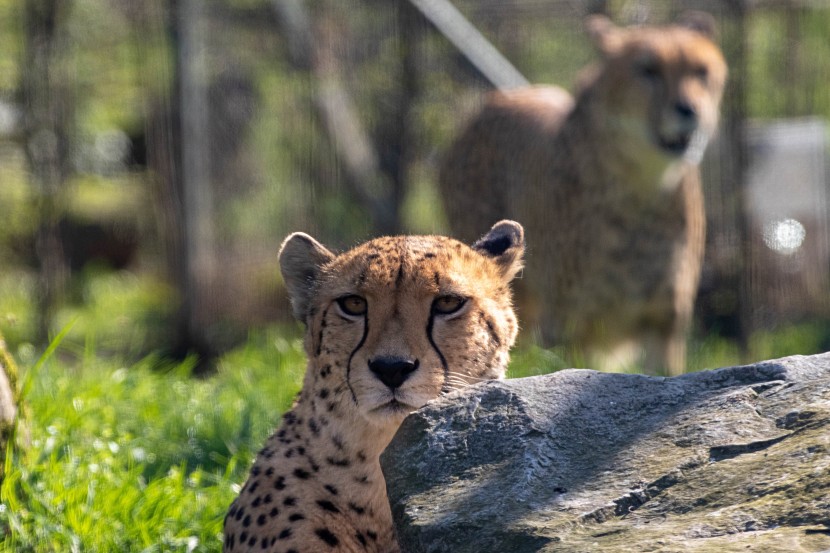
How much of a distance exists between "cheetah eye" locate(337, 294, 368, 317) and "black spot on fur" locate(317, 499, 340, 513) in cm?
42

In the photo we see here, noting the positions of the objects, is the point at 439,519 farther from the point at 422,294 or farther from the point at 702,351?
the point at 702,351

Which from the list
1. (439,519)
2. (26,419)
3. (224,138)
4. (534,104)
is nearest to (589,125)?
(534,104)

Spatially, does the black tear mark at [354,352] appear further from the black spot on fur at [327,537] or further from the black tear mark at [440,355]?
the black spot on fur at [327,537]

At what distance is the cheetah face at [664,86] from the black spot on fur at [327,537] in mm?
3519

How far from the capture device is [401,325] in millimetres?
2590

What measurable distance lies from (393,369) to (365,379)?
8cm

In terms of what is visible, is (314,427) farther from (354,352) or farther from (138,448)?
(138,448)

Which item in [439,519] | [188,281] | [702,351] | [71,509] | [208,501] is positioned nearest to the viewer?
[439,519]

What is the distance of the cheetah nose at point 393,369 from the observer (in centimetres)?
252

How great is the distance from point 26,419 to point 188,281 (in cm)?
346

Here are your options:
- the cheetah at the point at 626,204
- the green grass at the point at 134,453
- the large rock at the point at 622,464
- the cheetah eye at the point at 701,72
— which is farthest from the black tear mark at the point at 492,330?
the cheetah eye at the point at 701,72

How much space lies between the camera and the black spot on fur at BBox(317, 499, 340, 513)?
2691 mm

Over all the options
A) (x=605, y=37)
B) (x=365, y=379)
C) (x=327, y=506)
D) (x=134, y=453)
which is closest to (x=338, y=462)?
(x=327, y=506)

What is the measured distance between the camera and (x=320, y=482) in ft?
8.93
